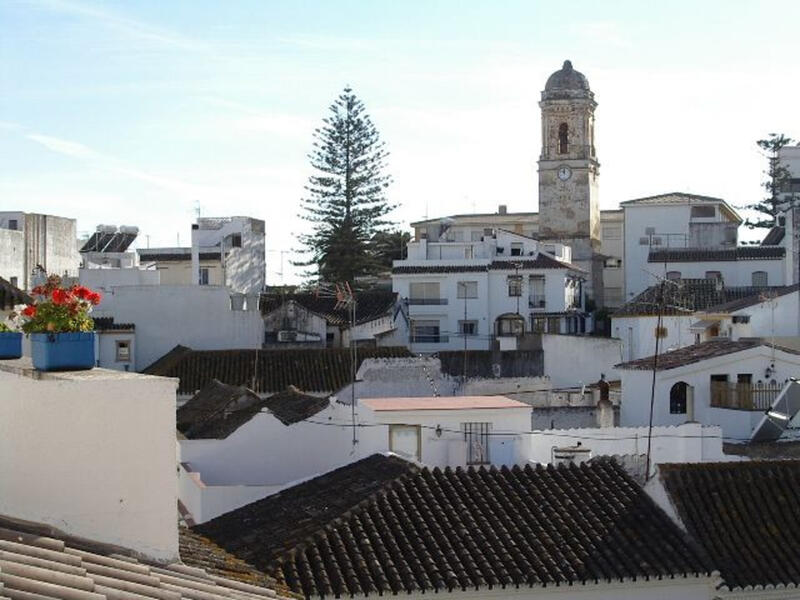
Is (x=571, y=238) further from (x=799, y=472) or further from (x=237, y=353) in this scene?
(x=799, y=472)

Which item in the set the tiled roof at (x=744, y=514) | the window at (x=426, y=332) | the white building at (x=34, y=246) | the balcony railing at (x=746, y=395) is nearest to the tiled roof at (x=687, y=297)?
the window at (x=426, y=332)

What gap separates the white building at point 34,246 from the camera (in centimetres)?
4309

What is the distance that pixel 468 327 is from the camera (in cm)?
5272

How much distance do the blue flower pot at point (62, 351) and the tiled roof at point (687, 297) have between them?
114ft

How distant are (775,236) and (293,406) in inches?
1367

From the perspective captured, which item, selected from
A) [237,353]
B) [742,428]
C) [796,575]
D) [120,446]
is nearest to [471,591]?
[796,575]

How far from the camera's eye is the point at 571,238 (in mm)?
63969

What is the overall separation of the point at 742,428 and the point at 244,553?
15295mm

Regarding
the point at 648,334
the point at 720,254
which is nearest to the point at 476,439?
the point at 648,334

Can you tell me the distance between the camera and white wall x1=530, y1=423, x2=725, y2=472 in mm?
23906

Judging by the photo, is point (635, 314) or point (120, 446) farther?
point (635, 314)

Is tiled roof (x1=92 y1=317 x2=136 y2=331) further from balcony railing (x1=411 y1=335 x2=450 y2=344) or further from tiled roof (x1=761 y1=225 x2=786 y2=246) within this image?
tiled roof (x1=761 y1=225 x2=786 y2=246)

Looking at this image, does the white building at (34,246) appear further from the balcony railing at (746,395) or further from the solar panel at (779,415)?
the solar panel at (779,415)

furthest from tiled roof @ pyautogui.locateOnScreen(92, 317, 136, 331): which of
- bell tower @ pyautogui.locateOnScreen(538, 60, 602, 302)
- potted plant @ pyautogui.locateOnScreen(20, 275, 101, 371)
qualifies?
potted plant @ pyautogui.locateOnScreen(20, 275, 101, 371)
